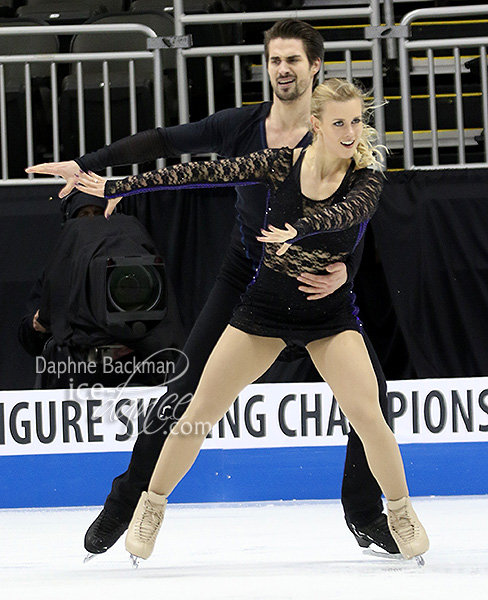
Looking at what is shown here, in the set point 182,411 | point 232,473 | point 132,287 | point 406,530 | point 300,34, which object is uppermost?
point 300,34

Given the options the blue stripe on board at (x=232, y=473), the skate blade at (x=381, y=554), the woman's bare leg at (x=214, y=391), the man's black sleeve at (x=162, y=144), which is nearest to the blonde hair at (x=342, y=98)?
the man's black sleeve at (x=162, y=144)

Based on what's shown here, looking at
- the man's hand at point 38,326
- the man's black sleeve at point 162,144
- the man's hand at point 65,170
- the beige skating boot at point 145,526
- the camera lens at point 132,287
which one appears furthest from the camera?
the man's hand at point 38,326

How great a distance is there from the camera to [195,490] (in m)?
4.77

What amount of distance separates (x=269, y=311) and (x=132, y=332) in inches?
70.1

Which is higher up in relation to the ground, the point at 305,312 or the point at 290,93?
the point at 290,93

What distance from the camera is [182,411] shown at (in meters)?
3.14

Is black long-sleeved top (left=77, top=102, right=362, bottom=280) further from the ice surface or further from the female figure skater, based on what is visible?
the ice surface

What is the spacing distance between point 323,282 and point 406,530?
2.58 feet

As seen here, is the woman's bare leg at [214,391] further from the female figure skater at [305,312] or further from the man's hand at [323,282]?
the man's hand at [323,282]

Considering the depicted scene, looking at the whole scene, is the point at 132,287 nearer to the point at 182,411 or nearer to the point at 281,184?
the point at 182,411

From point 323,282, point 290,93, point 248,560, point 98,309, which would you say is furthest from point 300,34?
point 98,309

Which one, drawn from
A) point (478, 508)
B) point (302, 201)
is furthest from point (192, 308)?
point (302, 201)

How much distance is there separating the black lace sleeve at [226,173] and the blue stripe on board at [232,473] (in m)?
2.14

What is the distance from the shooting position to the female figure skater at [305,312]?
281 cm
